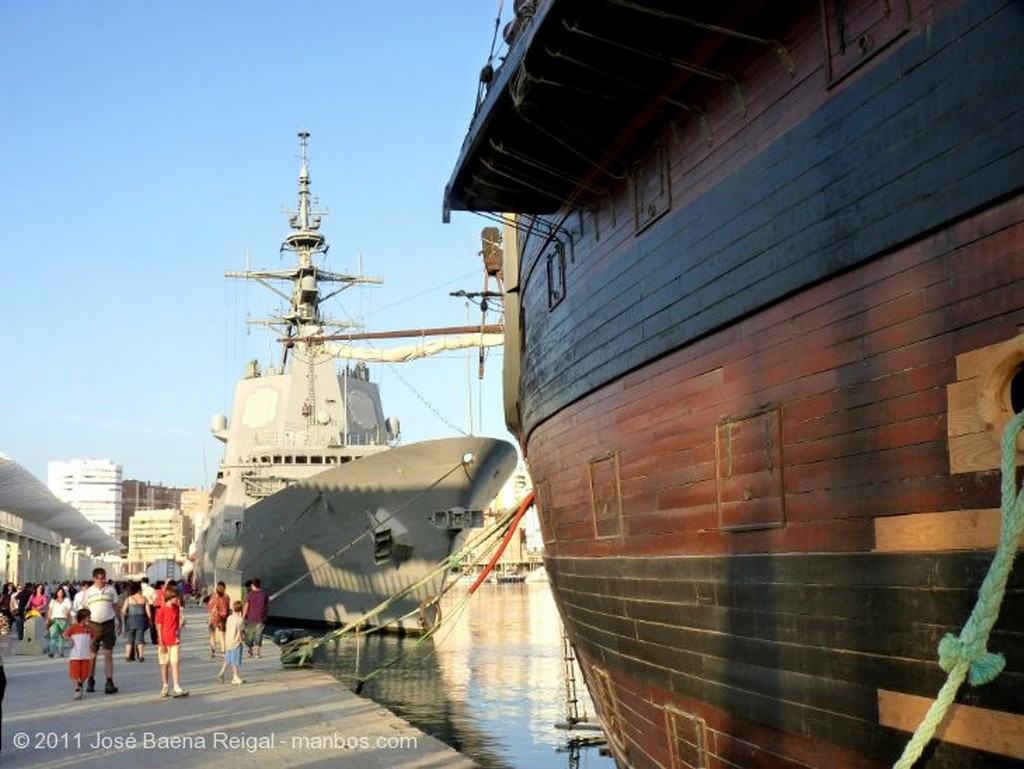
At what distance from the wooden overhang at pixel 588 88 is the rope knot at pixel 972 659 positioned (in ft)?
11.2

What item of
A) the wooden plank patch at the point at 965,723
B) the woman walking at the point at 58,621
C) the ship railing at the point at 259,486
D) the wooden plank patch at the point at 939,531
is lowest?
the woman walking at the point at 58,621

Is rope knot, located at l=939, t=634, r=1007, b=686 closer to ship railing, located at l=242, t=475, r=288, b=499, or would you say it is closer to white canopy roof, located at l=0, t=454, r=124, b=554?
ship railing, located at l=242, t=475, r=288, b=499

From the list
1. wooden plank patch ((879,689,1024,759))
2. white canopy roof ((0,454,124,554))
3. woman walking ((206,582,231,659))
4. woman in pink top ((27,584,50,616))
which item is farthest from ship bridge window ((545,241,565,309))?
white canopy roof ((0,454,124,554))

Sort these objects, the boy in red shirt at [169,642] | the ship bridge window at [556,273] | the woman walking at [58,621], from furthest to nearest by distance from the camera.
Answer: the woman walking at [58,621] < the boy in red shirt at [169,642] < the ship bridge window at [556,273]

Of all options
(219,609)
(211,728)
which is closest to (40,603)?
(219,609)

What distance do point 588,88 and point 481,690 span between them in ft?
50.2

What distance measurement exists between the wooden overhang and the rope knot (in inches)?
135

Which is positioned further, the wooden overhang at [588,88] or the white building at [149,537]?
the white building at [149,537]

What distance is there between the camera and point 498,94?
25.6 ft

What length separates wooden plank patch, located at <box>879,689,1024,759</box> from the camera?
3980 millimetres

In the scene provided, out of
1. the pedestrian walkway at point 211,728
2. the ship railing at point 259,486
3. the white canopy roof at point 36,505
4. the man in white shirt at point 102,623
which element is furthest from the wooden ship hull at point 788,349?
the white canopy roof at point 36,505

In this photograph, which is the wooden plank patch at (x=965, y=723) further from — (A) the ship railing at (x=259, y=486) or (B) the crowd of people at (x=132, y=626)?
(A) the ship railing at (x=259, y=486)

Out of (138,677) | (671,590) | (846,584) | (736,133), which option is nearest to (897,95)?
(736,133)

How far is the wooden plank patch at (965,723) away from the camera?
3.98m
